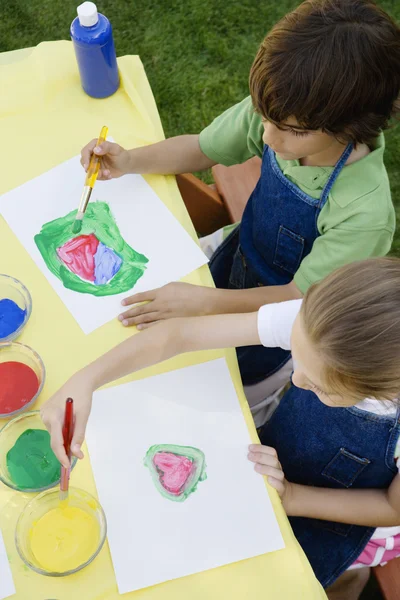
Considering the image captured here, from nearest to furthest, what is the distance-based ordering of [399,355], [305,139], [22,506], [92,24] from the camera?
[399,355]
[22,506]
[305,139]
[92,24]

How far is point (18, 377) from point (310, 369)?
47cm

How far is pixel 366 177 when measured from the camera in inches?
46.6

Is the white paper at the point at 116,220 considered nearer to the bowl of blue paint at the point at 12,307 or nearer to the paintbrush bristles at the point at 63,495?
the bowl of blue paint at the point at 12,307

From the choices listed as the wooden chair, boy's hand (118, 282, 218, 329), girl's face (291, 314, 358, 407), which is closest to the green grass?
the wooden chair

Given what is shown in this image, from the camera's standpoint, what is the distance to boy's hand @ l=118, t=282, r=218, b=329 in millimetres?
1141

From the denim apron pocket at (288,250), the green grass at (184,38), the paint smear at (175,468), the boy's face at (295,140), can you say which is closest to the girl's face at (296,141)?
the boy's face at (295,140)

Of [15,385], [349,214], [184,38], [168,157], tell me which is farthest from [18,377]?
[184,38]

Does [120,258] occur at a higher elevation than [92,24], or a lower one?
lower

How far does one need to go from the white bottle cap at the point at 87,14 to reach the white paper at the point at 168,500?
0.69m

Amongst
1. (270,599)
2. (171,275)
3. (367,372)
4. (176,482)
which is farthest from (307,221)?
(270,599)

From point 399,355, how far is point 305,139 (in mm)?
435

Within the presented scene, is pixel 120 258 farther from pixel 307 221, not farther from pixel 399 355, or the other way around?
pixel 399 355

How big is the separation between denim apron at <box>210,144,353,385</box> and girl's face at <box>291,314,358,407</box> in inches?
13.9

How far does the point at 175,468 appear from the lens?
3.33 feet
